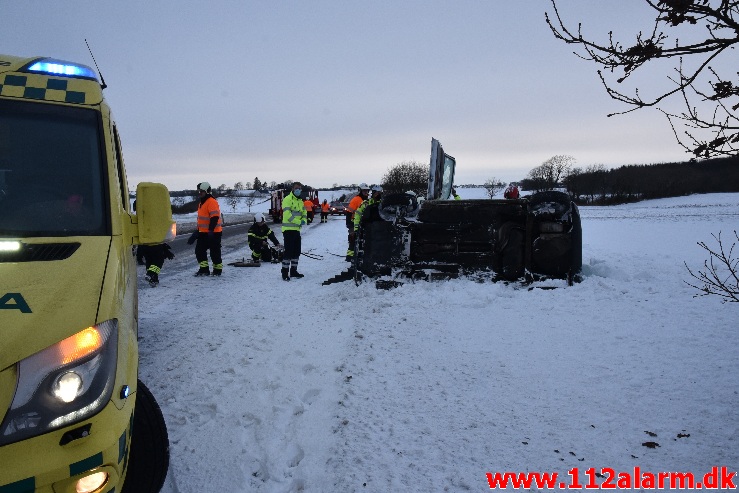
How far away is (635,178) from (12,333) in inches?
4163

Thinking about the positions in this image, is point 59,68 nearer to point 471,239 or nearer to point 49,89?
point 49,89

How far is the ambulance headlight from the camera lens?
1516 mm

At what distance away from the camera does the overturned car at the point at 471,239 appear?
6629 millimetres

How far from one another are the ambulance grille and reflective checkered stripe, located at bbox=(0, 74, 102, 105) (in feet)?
3.50

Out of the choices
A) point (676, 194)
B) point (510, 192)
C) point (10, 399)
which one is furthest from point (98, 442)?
point (676, 194)

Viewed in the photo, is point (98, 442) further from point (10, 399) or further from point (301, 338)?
point (301, 338)

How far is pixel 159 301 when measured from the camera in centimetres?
677

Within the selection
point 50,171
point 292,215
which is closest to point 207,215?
point 292,215

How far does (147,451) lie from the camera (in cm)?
225

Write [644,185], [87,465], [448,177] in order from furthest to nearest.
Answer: [644,185] → [448,177] → [87,465]

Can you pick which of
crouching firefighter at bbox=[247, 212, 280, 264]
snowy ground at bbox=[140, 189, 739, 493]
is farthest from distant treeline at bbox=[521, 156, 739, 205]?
snowy ground at bbox=[140, 189, 739, 493]

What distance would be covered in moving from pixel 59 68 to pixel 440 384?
3.52 meters

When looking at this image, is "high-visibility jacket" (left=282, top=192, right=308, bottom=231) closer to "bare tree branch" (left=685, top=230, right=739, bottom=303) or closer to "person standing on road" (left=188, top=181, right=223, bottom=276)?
"person standing on road" (left=188, top=181, right=223, bottom=276)

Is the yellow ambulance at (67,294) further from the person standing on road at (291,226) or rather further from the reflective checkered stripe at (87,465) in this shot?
the person standing on road at (291,226)
